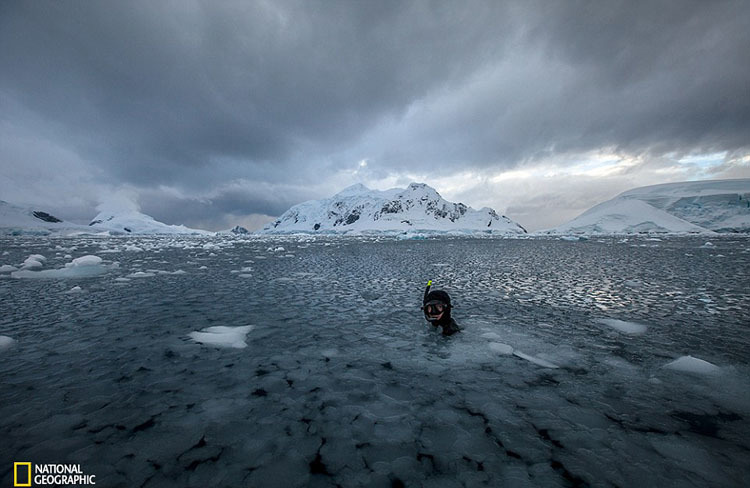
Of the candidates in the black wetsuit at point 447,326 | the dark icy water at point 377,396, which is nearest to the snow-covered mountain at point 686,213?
the dark icy water at point 377,396

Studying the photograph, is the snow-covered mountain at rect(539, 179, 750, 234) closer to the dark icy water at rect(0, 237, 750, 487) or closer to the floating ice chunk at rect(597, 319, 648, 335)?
the floating ice chunk at rect(597, 319, 648, 335)

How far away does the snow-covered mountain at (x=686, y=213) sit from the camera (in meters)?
146

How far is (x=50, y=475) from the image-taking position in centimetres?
320

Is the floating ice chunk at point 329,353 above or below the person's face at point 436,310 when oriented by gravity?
below

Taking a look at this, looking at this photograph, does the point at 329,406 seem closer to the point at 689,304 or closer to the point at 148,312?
the point at 148,312

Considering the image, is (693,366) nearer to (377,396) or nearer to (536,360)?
(536,360)

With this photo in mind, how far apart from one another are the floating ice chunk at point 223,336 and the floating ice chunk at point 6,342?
137 inches

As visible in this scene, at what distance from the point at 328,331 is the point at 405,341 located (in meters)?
2.08

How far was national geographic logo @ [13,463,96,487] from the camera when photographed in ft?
10.2

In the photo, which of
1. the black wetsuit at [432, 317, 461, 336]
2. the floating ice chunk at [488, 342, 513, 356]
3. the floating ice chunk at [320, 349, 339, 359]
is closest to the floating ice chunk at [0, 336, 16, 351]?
the floating ice chunk at [320, 349, 339, 359]

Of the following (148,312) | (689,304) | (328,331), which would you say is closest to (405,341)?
(328,331)

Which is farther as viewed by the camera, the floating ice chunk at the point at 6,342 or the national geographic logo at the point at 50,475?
the floating ice chunk at the point at 6,342

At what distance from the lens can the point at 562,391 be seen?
5.00m

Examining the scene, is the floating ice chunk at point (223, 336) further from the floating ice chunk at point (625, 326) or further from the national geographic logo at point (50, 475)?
the floating ice chunk at point (625, 326)
